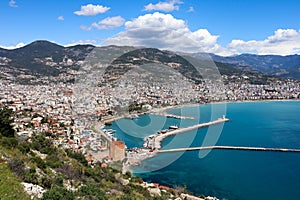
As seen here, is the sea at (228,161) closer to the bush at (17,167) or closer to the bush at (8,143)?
the bush at (8,143)

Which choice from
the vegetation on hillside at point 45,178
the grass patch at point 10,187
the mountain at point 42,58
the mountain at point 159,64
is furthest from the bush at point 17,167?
the mountain at point 42,58

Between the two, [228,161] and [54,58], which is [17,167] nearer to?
[228,161]

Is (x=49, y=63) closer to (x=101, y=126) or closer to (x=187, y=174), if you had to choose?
(x=101, y=126)

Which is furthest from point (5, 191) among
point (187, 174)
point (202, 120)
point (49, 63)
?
point (49, 63)

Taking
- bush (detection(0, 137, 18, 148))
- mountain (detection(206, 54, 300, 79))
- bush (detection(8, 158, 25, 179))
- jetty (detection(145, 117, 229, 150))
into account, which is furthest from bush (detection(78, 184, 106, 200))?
mountain (detection(206, 54, 300, 79))

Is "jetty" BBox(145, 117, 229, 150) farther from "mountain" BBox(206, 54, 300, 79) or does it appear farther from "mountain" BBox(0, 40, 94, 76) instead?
"mountain" BBox(206, 54, 300, 79)

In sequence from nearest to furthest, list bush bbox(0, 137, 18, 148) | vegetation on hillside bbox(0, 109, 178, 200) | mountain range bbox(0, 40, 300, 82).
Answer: vegetation on hillside bbox(0, 109, 178, 200)
bush bbox(0, 137, 18, 148)
mountain range bbox(0, 40, 300, 82)
